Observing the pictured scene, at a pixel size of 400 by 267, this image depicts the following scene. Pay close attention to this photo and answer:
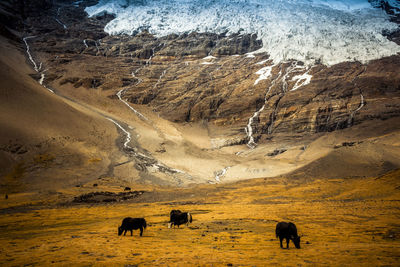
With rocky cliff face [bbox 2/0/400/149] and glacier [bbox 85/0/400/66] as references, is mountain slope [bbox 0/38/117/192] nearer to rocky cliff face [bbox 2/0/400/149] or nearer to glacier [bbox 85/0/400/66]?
rocky cliff face [bbox 2/0/400/149]

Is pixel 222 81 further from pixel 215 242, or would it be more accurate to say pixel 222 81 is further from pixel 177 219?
pixel 215 242

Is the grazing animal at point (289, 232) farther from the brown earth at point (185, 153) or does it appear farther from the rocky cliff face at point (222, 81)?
the rocky cliff face at point (222, 81)

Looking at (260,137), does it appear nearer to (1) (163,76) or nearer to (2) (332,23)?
(1) (163,76)

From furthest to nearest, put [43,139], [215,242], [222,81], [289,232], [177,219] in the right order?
[222,81] < [43,139] < [177,219] < [215,242] < [289,232]

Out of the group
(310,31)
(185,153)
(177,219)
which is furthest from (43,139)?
(310,31)

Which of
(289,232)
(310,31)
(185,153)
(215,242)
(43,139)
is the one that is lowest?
(215,242)

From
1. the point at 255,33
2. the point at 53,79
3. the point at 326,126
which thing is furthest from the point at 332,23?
the point at 53,79

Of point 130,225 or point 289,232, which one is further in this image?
point 130,225

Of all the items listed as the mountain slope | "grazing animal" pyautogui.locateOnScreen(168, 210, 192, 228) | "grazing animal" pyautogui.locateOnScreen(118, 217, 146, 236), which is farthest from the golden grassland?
the mountain slope
